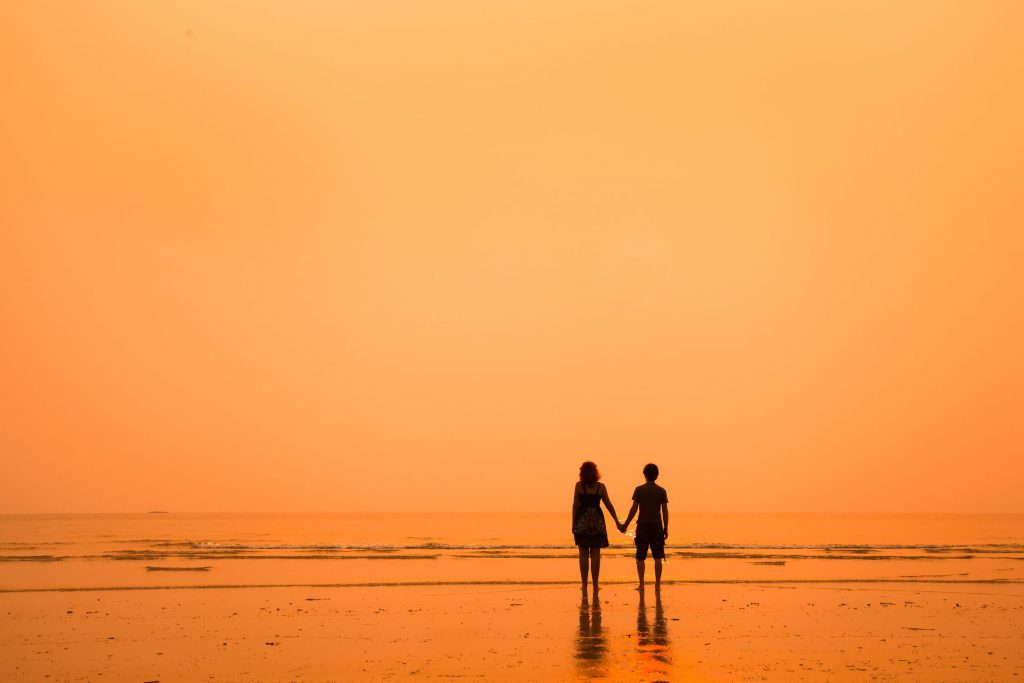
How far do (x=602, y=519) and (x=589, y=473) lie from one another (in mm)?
849

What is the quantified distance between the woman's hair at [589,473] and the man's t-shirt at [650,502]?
88 centimetres

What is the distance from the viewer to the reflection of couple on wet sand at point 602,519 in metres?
15.2

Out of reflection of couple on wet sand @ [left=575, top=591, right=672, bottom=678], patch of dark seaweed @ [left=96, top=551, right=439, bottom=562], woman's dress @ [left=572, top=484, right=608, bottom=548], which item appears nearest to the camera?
reflection of couple on wet sand @ [left=575, top=591, right=672, bottom=678]

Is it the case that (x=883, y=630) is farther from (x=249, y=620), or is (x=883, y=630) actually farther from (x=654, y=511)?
(x=249, y=620)

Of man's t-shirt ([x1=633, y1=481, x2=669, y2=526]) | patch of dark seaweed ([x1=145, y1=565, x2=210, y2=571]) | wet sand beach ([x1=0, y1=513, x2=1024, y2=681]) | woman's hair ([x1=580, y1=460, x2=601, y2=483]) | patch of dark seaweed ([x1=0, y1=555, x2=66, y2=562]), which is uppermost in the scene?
woman's hair ([x1=580, y1=460, x2=601, y2=483])

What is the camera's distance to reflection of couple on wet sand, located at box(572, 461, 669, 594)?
49.8 feet

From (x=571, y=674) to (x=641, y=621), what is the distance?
3.97 m

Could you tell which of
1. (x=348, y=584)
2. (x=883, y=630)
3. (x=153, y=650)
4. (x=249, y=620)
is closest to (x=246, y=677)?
(x=153, y=650)

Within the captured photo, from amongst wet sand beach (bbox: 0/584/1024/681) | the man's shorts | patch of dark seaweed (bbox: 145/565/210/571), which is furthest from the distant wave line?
patch of dark seaweed (bbox: 145/565/210/571)

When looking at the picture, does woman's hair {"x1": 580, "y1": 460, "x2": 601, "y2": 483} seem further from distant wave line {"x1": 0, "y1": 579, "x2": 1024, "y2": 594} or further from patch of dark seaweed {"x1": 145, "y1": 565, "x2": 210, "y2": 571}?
patch of dark seaweed {"x1": 145, "y1": 565, "x2": 210, "y2": 571}

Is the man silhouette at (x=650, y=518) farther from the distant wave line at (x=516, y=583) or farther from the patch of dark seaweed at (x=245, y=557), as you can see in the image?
the patch of dark seaweed at (x=245, y=557)

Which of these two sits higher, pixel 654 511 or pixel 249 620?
pixel 654 511

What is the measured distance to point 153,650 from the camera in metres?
10.2

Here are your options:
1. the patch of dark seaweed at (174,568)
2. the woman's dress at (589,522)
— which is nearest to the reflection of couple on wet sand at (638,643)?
the woman's dress at (589,522)
